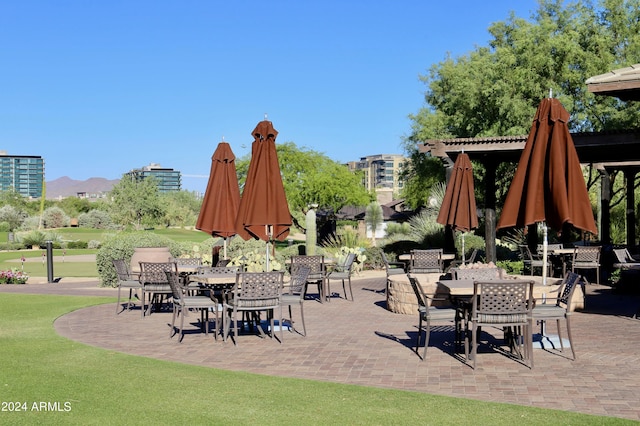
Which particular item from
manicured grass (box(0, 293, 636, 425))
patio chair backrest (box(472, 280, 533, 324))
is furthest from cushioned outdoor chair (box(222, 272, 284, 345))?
patio chair backrest (box(472, 280, 533, 324))

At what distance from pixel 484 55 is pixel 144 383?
26173 millimetres

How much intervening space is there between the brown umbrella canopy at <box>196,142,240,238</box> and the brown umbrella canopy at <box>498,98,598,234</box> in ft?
14.2

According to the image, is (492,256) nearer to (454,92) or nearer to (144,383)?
(144,383)

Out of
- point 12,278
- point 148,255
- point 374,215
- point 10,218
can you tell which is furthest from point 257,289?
point 10,218

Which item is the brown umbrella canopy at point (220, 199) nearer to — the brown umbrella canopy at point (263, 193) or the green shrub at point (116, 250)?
the brown umbrella canopy at point (263, 193)

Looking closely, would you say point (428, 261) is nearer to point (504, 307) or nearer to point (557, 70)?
point (504, 307)

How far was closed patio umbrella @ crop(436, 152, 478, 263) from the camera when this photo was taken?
1182 centimetres

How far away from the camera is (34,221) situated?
67188 millimetres

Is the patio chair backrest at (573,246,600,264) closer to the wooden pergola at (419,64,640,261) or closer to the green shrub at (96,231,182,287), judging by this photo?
the wooden pergola at (419,64,640,261)

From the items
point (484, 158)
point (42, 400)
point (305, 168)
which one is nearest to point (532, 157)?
point (42, 400)

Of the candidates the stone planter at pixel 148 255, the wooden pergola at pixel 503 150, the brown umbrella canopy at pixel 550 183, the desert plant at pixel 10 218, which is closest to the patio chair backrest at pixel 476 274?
the brown umbrella canopy at pixel 550 183

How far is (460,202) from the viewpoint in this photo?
11.9 m

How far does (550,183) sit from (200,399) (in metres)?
4.70

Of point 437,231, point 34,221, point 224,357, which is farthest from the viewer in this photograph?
point 34,221
